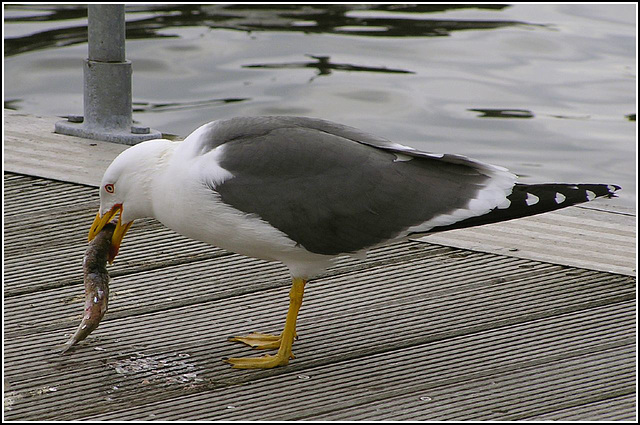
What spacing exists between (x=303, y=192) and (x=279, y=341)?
21.3 inches

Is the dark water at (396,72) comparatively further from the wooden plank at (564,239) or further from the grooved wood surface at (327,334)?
the grooved wood surface at (327,334)

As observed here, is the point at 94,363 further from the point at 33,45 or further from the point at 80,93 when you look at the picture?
the point at 33,45

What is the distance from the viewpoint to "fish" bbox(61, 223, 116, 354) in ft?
10.8

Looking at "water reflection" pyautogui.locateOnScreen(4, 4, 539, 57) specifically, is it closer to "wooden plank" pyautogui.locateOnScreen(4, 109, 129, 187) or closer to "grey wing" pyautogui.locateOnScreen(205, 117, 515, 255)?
"wooden plank" pyautogui.locateOnScreen(4, 109, 129, 187)

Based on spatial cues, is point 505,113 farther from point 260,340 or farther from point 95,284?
point 95,284

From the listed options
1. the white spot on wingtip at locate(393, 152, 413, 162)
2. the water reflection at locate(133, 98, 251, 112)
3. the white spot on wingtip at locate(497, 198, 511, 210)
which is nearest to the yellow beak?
the white spot on wingtip at locate(393, 152, 413, 162)

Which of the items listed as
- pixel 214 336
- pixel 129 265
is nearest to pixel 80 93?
pixel 129 265

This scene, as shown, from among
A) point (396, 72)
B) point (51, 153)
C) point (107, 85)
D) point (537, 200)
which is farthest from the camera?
point (396, 72)

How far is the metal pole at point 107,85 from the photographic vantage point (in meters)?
5.27

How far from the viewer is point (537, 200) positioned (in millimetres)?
3252

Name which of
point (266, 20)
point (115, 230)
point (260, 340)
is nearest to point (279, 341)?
point (260, 340)

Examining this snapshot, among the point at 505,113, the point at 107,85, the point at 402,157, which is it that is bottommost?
the point at 505,113

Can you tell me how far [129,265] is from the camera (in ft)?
13.0

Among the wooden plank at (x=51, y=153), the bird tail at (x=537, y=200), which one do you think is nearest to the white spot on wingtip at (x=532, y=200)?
the bird tail at (x=537, y=200)
